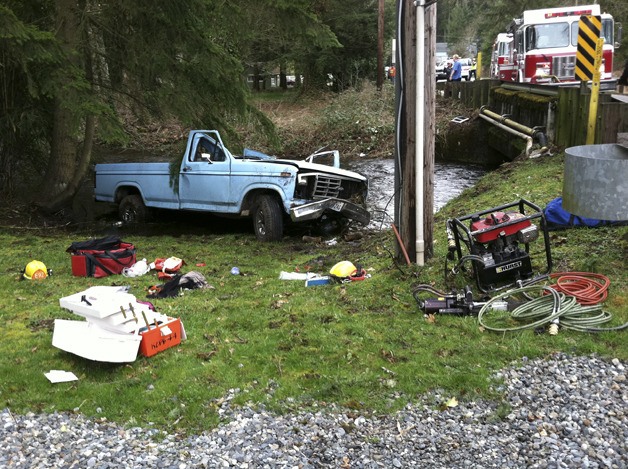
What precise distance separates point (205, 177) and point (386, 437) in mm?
8566

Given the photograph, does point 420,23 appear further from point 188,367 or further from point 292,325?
point 188,367

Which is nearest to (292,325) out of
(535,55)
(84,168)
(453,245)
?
(453,245)

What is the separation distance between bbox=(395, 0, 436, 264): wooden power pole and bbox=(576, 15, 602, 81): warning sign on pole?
8319 millimetres

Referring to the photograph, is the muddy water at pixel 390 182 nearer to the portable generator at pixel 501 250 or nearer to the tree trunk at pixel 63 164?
the portable generator at pixel 501 250

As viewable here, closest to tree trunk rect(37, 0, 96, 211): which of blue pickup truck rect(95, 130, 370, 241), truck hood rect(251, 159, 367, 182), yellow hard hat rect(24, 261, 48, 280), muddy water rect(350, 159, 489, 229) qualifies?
blue pickup truck rect(95, 130, 370, 241)

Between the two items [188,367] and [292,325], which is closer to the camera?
[188,367]

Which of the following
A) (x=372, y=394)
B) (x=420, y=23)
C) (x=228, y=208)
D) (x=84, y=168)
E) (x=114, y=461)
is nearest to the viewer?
(x=114, y=461)

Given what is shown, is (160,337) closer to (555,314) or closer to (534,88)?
(555,314)

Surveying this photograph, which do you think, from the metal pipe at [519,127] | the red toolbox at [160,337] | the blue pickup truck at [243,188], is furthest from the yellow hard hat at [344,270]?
the metal pipe at [519,127]

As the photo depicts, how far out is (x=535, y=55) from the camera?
22.8 metres

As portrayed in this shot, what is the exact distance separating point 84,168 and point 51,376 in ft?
33.8

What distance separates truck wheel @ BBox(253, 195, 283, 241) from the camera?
11.2 m

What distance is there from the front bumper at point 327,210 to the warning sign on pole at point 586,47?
20.0 ft

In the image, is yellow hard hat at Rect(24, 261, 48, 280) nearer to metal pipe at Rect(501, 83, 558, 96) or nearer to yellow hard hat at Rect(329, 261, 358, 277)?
yellow hard hat at Rect(329, 261, 358, 277)
